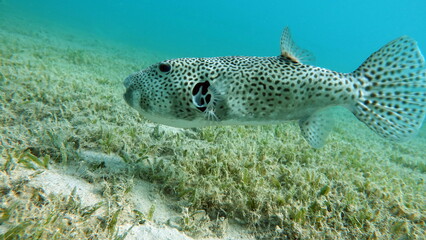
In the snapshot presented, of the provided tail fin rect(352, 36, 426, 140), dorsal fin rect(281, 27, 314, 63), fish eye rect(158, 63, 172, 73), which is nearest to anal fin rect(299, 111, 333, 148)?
tail fin rect(352, 36, 426, 140)

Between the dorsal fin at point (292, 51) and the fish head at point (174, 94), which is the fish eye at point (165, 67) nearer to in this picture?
the fish head at point (174, 94)

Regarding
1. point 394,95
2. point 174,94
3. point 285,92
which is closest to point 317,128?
point 285,92

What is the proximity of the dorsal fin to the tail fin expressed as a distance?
0.57m

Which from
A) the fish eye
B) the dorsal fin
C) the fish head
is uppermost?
the dorsal fin

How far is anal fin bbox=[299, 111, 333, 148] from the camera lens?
2.77 metres

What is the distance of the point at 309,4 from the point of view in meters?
150

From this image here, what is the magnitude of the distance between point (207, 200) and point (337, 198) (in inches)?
61.2

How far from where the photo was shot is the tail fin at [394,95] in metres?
2.73

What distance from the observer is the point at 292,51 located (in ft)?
9.53

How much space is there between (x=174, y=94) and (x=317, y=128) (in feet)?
5.51

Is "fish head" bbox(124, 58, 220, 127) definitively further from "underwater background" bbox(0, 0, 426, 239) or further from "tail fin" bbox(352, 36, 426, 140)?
"tail fin" bbox(352, 36, 426, 140)

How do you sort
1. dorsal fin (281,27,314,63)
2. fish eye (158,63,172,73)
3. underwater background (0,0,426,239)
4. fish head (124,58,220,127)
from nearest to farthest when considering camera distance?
underwater background (0,0,426,239), fish head (124,58,220,127), fish eye (158,63,172,73), dorsal fin (281,27,314,63)

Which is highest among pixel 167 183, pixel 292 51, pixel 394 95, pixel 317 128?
pixel 292 51

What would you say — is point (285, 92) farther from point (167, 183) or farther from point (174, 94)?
point (167, 183)
